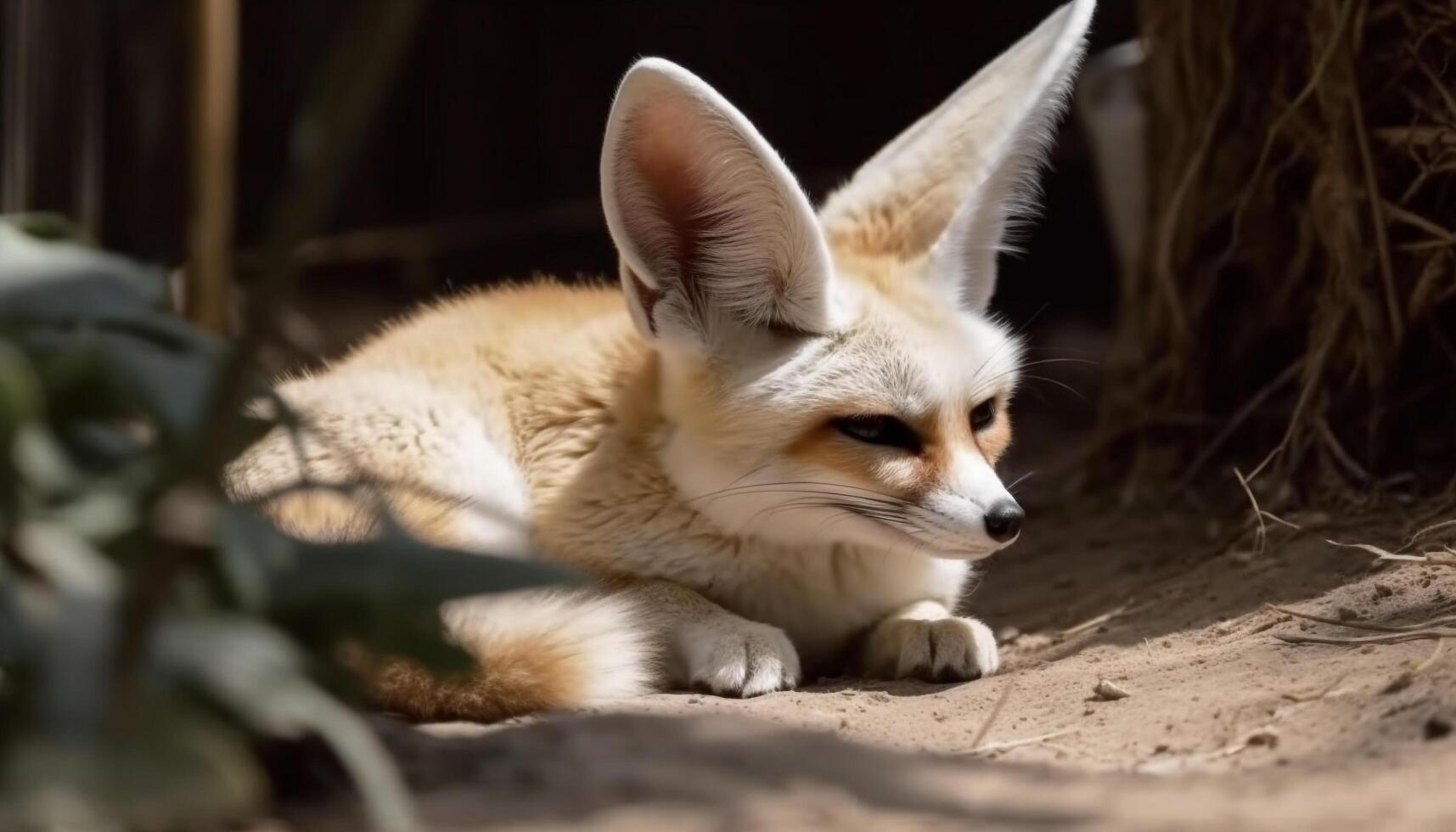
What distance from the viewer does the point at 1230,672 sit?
278 cm

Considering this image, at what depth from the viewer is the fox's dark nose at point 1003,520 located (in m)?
2.93

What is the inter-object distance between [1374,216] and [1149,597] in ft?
3.41

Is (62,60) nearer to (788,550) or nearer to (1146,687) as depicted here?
(788,550)

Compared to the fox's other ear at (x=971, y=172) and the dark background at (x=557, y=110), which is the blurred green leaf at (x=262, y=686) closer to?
the fox's other ear at (x=971, y=172)

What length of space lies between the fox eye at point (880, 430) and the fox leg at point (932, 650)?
41 cm

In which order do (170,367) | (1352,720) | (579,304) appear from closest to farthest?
(170,367) < (1352,720) < (579,304)

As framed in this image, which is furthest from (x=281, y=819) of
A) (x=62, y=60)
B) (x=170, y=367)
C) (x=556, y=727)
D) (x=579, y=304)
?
(x=62, y=60)

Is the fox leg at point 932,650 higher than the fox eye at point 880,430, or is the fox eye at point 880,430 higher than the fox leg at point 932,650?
the fox eye at point 880,430

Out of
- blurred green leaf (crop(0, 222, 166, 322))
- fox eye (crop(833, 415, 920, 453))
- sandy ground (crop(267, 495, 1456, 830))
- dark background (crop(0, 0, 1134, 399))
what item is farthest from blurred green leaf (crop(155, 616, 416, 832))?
dark background (crop(0, 0, 1134, 399))

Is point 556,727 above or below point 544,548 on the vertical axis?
above

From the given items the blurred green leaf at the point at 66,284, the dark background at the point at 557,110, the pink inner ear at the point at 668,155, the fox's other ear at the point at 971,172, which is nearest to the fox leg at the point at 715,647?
the pink inner ear at the point at 668,155

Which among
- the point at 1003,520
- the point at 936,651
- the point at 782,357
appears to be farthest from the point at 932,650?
the point at 782,357

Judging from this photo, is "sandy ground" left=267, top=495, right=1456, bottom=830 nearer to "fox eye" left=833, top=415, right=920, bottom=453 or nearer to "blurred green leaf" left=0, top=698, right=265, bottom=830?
"blurred green leaf" left=0, top=698, right=265, bottom=830

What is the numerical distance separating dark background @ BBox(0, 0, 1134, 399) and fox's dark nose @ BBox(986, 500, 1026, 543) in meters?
4.54
